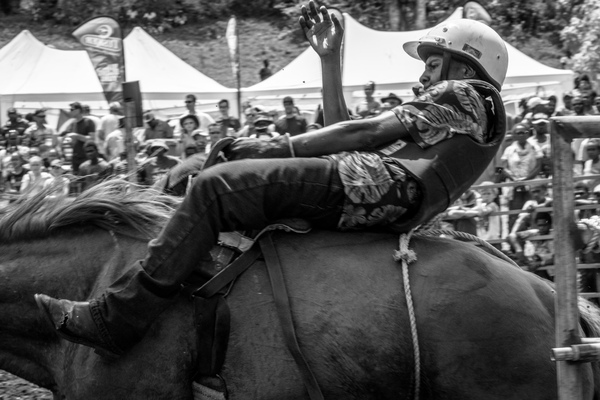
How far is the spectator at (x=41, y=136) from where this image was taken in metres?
14.9

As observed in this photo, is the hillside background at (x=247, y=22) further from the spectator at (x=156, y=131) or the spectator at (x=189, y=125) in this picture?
the spectator at (x=189, y=125)

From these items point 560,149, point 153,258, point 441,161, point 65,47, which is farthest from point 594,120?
point 65,47

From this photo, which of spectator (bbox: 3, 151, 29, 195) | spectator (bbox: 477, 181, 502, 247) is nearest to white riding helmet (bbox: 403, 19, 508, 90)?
spectator (bbox: 477, 181, 502, 247)

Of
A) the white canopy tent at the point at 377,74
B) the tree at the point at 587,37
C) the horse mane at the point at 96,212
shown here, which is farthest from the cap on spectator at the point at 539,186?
→ the tree at the point at 587,37

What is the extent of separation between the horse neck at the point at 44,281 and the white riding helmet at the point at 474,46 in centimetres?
164

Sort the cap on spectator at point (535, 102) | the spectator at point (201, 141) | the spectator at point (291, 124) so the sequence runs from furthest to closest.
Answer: the spectator at point (291, 124), the cap on spectator at point (535, 102), the spectator at point (201, 141)

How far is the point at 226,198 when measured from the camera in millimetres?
3771

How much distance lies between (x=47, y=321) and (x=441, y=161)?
1.89 m

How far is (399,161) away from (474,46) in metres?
0.68

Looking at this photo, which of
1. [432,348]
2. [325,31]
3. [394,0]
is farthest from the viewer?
[394,0]

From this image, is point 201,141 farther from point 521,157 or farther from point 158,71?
point 158,71

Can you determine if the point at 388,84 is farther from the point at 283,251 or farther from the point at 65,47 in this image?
the point at 65,47

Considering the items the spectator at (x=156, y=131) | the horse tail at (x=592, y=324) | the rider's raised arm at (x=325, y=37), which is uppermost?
the rider's raised arm at (x=325, y=37)

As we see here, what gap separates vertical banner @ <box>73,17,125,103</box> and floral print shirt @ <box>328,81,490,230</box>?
776 centimetres
